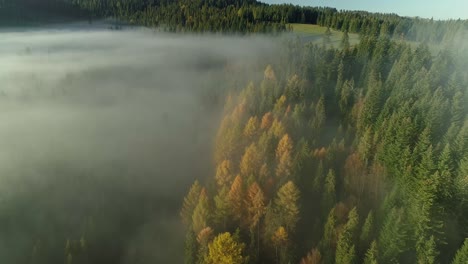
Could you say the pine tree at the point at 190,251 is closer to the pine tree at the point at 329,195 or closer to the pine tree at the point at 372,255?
the pine tree at the point at 329,195

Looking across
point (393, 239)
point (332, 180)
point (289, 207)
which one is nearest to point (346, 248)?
point (393, 239)

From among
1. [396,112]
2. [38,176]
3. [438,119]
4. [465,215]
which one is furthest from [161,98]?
→ [465,215]

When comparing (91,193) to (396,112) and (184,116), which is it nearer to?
(184,116)

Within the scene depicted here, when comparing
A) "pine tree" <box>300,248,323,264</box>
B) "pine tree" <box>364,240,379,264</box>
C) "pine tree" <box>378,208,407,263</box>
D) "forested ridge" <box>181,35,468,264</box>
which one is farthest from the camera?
"pine tree" <box>300,248,323,264</box>

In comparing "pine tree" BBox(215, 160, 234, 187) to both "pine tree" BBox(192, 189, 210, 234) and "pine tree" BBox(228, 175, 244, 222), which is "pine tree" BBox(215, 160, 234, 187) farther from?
"pine tree" BBox(192, 189, 210, 234)

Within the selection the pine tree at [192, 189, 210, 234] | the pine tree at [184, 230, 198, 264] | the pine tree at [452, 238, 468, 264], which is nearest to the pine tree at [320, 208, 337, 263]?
the pine tree at [452, 238, 468, 264]

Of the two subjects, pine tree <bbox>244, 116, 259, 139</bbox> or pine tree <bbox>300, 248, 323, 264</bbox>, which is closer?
pine tree <bbox>300, 248, 323, 264</bbox>
